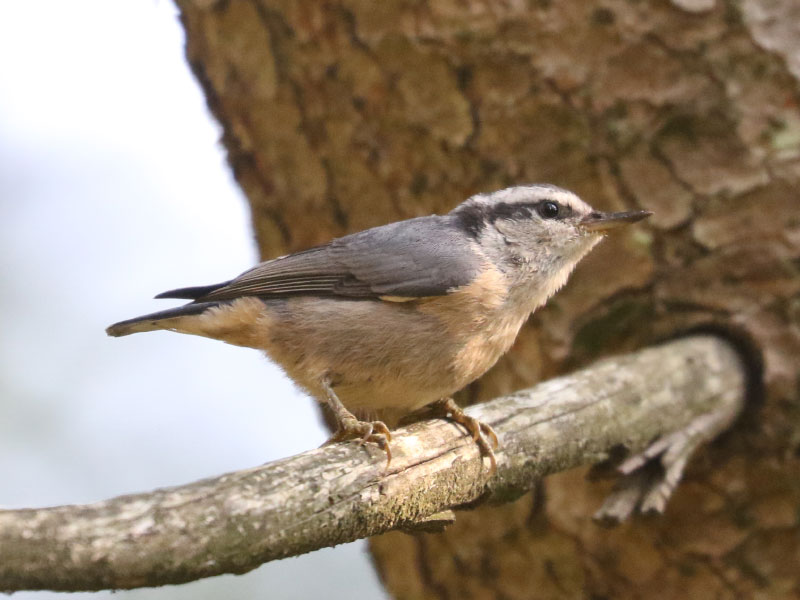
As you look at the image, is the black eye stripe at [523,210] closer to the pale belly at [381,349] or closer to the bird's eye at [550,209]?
the bird's eye at [550,209]

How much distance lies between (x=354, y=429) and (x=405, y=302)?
505 mm

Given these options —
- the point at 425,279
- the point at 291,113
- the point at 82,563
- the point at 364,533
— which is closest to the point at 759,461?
the point at 425,279

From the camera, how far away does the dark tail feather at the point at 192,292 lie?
9.77ft

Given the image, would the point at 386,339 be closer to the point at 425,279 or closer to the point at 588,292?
the point at 425,279

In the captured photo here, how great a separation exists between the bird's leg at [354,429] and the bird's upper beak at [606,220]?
1065 millimetres

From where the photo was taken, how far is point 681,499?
10.7 ft

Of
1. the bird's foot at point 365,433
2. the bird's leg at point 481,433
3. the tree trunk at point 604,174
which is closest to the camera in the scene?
the bird's foot at point 365,433

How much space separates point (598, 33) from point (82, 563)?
108 inches

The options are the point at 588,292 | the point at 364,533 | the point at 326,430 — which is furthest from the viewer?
the point at 326,430

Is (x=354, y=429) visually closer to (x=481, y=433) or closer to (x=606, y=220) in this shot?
(x=481, y=433)

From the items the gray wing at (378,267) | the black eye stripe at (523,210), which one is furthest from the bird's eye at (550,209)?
the gray wing at (378,267)

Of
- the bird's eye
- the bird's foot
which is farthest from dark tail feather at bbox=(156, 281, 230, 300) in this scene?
the bird's eye

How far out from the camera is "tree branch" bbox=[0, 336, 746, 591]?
141 centimetres

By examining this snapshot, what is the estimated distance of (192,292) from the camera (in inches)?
119
